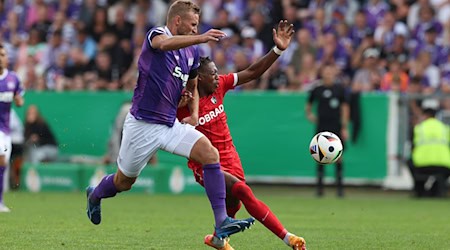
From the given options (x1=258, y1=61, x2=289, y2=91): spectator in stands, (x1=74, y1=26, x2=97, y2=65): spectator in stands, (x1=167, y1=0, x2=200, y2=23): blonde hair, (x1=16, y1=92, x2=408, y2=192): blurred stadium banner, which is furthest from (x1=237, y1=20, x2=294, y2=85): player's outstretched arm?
(x1=74, y1=26, x2=97, y2=65): spectator in stands

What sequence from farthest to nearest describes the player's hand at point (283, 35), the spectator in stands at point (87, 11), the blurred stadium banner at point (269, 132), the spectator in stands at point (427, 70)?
1. the spectator in stands at point (87, 11)
2. the blurred stadium banner at point (269, 132)
3. the spectator in stands at point (427, 70)
4. the player's hand at point (283, 35)

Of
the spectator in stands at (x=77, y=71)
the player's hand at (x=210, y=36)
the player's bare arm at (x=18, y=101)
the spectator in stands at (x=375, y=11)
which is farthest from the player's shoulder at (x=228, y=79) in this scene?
the spectator in stands at (x=77, y=71)

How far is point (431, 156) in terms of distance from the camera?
19.7m

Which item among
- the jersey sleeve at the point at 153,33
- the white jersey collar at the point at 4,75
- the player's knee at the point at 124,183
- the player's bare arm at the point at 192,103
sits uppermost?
the jersey sleeve at the point at 153,33

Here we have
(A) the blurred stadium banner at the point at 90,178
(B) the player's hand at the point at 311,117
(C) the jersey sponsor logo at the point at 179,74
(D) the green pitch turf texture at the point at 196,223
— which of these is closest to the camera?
(C) the jersey sponsor logo at the point at 179,74

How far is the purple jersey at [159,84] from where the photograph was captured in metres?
9.59

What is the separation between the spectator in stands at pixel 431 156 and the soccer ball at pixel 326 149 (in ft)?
27.7

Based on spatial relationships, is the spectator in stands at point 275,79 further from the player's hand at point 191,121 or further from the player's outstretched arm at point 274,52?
the player's hand at point 191,121

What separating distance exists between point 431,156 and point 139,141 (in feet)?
36.0

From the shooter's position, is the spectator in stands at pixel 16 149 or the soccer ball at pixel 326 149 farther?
the spectator in stands at pixel 16 149

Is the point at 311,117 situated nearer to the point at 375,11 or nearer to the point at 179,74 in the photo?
the point at 375,11

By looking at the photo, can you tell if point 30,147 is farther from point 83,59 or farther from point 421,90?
point 421,90

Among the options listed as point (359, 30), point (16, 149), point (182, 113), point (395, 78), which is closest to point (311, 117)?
point (395, 78)

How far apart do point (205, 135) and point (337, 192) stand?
999 cm
